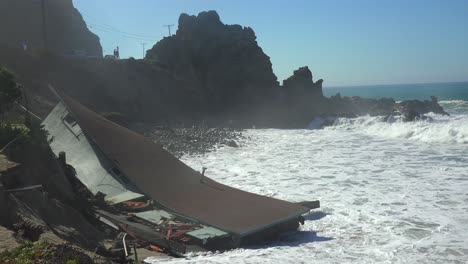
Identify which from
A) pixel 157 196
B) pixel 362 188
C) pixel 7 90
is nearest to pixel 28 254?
pixel 157 196

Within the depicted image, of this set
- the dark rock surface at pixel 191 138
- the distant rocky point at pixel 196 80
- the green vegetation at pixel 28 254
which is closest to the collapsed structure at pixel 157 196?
the green vegetation at pixel 28 254

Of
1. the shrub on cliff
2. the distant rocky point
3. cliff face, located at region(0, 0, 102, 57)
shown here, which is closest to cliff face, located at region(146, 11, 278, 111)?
the distant rocky point

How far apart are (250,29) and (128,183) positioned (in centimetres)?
4826

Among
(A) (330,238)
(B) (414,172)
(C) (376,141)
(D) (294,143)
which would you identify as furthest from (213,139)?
(A) (330,238)

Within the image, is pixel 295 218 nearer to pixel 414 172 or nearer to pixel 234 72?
pixel 414 172

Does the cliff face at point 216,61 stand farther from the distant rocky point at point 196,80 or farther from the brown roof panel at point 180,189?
the brown roof panel at point 180,189

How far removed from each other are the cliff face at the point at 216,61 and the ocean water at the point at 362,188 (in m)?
16.6

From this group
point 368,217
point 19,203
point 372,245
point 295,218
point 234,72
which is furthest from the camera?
point 234,72

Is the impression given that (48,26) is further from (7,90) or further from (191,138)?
(7,90)

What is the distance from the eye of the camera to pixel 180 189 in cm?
1474

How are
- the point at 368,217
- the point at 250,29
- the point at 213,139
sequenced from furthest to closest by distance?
the point at 250,29
the point at 213,139
the point at 368,217

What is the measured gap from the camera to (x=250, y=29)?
6028cm

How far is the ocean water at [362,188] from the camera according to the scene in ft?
37.3

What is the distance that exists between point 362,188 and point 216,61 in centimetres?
3975
